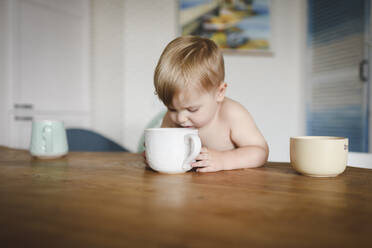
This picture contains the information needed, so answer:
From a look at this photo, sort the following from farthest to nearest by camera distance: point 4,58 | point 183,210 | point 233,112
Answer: point 4,58 → point 233,112 → point 183,210

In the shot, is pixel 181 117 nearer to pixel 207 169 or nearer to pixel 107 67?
pixel 207 169

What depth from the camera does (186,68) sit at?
0.80 m

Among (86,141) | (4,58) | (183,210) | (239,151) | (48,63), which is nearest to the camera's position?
(183,210)

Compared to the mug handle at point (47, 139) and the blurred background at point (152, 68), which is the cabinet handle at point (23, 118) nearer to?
the blurred background at point (152, 68)

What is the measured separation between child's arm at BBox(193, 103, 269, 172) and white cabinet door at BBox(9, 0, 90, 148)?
66.3 inches

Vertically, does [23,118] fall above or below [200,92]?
→ below

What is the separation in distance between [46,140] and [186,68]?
0.48m

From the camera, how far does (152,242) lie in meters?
0.26

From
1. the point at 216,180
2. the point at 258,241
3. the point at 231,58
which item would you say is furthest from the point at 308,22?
the point at 258,241

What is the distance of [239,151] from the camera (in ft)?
2.58

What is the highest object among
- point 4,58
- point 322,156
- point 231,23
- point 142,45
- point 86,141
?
point 231,23

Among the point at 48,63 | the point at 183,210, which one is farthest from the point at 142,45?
the point at 183,210

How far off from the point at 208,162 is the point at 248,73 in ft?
6.78

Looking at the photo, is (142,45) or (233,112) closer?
(233,112)
